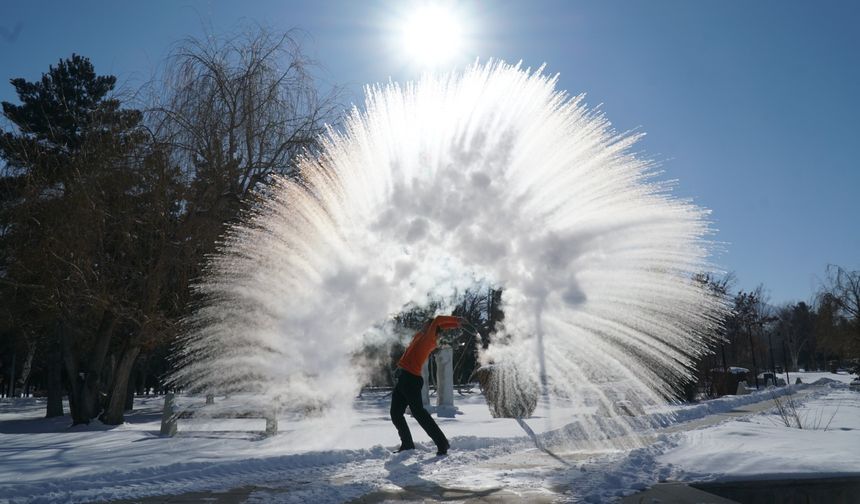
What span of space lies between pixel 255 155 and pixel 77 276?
16.1 ft

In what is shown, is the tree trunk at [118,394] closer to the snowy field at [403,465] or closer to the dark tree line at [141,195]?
the dark tree line at [141,195]

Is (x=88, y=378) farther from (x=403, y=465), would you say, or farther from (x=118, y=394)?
(x=403, y=465)

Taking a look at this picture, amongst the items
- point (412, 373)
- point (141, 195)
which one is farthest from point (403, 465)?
point (141, 195)

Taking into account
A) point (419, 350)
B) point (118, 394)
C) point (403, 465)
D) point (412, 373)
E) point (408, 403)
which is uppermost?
point (419, 350)

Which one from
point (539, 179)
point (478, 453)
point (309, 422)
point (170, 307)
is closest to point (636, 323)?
point (539, 179)

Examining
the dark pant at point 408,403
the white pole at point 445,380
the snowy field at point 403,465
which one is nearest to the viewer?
the snowy field at point 403,465

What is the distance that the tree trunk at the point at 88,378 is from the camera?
16359 mm

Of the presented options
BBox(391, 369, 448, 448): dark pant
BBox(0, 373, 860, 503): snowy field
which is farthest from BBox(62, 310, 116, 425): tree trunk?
BBox(391, 369, 448, 448): dark pant

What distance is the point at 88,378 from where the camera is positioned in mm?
16500

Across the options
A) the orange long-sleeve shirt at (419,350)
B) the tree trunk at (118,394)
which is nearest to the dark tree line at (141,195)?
the tree trunk at (118,394)

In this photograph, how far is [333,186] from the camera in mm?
11875

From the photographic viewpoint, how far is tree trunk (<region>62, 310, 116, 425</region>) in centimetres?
1636

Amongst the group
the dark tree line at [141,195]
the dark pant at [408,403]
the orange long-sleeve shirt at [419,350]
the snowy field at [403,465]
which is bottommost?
the snowy field at [403,465]

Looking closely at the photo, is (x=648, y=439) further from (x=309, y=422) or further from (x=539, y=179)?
(x=309, y=422)
